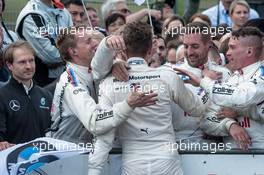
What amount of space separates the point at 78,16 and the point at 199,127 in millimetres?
3283

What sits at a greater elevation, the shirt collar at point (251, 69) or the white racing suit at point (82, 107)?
the shirt collar at point (251, 69)

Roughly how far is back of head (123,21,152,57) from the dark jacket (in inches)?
39.0

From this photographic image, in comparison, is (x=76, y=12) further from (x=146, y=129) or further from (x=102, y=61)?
(x=146, y=129)

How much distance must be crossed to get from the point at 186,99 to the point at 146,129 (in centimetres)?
43

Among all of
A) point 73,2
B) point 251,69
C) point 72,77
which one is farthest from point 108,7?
point 251,69

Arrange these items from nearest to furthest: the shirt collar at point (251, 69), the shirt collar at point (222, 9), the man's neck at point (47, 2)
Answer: the shirt collar at point (251, 69)
the man's neck at point (47, 2)
the shirt collar at point (222, 9)

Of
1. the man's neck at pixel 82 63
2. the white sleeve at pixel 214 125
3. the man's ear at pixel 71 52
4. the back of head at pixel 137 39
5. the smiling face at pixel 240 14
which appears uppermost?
the smiling face at pixel 240 14

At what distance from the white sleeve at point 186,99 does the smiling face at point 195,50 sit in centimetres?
56

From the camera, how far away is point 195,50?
645cm

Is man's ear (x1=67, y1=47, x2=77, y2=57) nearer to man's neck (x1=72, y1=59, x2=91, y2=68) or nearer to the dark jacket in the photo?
man's neck (x1=72, y1=59, x2=91, y2=68)

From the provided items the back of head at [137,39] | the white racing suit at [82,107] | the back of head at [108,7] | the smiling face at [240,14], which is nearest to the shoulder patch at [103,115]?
the white racing suit at [82,107]

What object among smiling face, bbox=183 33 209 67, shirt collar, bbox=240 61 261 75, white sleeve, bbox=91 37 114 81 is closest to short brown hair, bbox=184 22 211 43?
smiling face, bbox=183 33 209 67

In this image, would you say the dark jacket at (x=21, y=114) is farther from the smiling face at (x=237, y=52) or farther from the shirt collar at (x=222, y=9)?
the shirt collar at (x=222, y=9)

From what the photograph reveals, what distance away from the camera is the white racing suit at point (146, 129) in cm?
566
